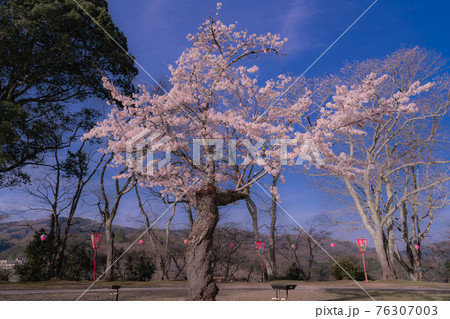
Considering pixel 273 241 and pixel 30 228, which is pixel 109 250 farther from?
pixel 273 241

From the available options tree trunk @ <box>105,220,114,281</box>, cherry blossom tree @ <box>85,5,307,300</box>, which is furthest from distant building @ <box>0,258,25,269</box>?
cherry blossom tree @ <box>85,5,307,300</box>

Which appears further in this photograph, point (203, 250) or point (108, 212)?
point (108, 212)

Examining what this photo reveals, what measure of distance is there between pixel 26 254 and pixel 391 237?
17.9 metres

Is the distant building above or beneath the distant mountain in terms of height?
beneath

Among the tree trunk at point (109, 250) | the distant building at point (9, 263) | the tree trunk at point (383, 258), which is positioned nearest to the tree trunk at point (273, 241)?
the tree trunk at point (383, 258)

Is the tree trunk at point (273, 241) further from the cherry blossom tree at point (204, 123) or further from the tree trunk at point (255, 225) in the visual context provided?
the cherry blossom tree at point (204, 123)

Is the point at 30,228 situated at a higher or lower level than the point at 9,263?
higher

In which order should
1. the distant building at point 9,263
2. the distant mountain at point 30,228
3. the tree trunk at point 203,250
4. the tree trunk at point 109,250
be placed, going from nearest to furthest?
the tree trunk at point 203,250 → the tree trunk at point 109,250 → the distant building at point 9,263 → the distant mountain at point 30,228

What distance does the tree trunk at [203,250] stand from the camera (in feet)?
22.8

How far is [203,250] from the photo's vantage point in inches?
279

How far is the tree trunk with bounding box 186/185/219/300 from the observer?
6.95 m

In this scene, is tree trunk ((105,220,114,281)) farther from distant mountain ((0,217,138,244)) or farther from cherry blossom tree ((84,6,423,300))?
cherry blossom tree ((84,6,423,300))

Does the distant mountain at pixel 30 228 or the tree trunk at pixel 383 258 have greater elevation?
the distant mountain at pixel 30 228

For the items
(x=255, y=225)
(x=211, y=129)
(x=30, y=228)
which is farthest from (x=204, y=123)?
(x=30, y=228)
